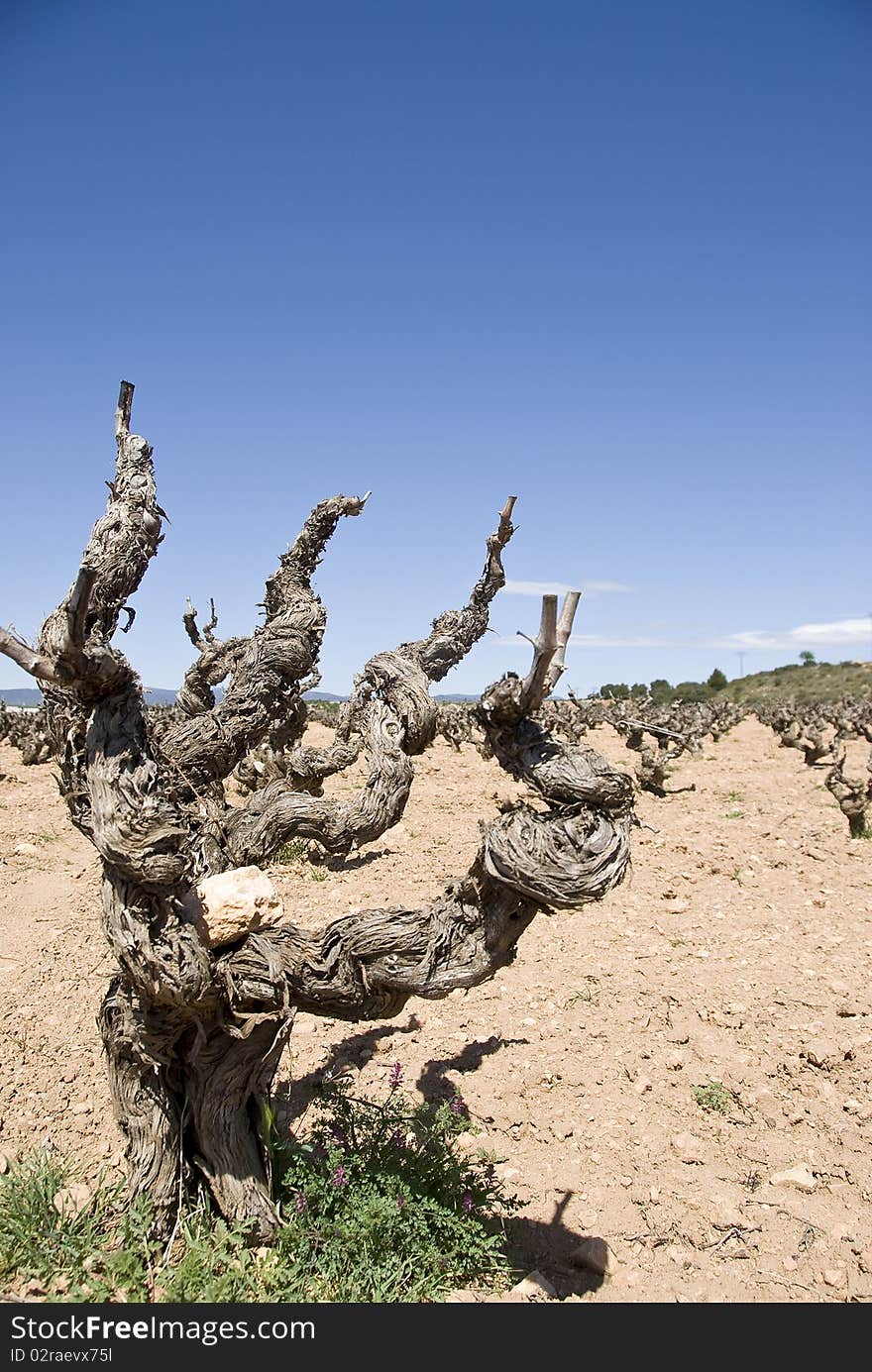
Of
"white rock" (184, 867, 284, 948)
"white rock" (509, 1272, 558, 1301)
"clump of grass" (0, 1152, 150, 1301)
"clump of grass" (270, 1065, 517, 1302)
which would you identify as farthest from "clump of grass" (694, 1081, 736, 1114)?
"clump of grass" (0, 1152, 150, 1301)

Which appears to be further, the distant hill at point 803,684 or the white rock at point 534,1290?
the distant hill at point 803,684

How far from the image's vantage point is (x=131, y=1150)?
13.0ft

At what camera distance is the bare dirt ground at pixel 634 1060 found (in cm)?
443

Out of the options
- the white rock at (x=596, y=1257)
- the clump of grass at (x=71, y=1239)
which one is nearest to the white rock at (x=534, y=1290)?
the white rock at (x=596, y=1257)

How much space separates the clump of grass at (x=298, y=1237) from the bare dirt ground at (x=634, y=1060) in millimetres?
320

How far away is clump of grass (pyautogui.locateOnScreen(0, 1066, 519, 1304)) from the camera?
351 cm

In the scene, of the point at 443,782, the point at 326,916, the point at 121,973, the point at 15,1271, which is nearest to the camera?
the point at 15,1271

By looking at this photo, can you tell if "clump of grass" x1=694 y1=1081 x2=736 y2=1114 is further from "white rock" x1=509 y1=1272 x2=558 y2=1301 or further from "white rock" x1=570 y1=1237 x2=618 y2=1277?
"white rock" x1=509 y1=1272 x2=558 y2=1301

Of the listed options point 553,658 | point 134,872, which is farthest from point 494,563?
point 134,872

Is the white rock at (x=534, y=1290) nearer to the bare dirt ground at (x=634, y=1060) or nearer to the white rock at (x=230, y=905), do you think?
the bare dirt ground at (x=634, y=1060)

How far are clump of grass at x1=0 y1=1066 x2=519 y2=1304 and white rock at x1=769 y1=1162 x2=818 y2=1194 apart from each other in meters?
1.69

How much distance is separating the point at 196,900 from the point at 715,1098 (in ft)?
13.0

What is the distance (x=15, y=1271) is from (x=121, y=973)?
125 cm
